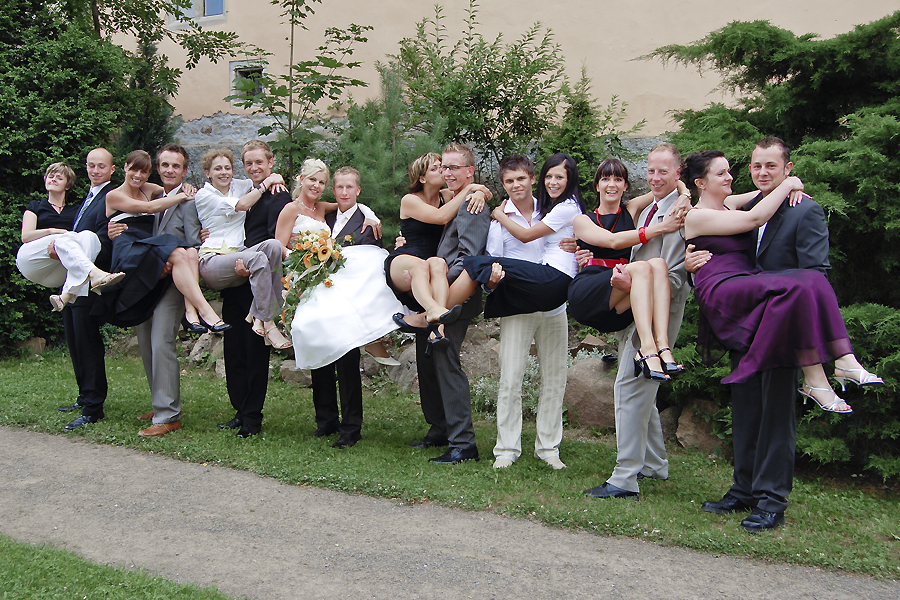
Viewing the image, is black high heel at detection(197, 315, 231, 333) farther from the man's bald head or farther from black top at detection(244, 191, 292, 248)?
the man's bald head

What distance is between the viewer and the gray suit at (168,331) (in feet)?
19.8

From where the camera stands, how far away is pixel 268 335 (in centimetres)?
576

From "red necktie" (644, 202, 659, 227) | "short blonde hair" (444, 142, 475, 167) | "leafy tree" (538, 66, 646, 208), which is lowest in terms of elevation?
"red necktie" (644, 202, 659, 227)

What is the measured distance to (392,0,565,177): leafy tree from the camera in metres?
9.49

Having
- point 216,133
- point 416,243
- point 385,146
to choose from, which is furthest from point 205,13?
point 416,243

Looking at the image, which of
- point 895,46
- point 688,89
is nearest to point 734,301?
point 895,46

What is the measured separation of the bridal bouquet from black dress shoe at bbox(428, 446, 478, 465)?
1537 mm

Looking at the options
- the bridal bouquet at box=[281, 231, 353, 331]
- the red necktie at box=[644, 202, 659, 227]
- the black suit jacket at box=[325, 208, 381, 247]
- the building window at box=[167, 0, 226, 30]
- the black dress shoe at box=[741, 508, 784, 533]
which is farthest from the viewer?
the building window at box=[167, 0, 226, 30]

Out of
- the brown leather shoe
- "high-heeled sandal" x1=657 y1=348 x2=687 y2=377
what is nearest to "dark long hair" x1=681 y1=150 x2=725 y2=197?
"high-heeled sandal" x1=657 y1=348 x2=687 y2=377

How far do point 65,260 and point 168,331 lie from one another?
1059 millimetres

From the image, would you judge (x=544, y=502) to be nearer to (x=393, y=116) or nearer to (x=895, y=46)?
(x=895, y=46)

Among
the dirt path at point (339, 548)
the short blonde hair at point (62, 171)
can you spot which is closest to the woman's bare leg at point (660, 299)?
the dirt path at point (339, 548)

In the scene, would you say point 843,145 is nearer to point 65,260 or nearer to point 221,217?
point 221,217

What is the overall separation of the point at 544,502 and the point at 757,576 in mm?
1310
